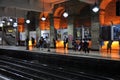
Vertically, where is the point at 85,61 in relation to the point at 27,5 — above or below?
below

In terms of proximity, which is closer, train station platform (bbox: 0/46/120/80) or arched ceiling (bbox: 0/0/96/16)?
train station platform (bbox: 0/46/120/80)

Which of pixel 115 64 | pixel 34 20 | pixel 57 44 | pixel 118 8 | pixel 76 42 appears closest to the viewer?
pixel 118 8

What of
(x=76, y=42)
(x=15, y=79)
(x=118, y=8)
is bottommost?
(x=15, y=79)

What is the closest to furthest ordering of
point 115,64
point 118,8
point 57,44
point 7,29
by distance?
point 118,8
point 115,64
point 57,44
point 7,29

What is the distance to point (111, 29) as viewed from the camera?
23.3 metres

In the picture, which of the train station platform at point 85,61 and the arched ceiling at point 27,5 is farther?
the arched ceiling at point 27,5

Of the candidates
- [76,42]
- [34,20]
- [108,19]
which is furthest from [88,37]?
[34,20]

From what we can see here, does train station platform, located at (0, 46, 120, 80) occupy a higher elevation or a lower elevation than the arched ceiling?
lower

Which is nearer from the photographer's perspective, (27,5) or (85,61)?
(85,61)

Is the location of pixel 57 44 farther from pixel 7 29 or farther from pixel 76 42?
pixel 7 29

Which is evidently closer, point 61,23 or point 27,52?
point 27,52

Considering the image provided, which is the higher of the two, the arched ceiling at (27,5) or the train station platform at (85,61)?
the arched ceiling at (27,5)

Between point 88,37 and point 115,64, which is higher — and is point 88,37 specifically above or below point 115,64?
above

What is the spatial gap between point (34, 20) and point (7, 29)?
15.4 metres
